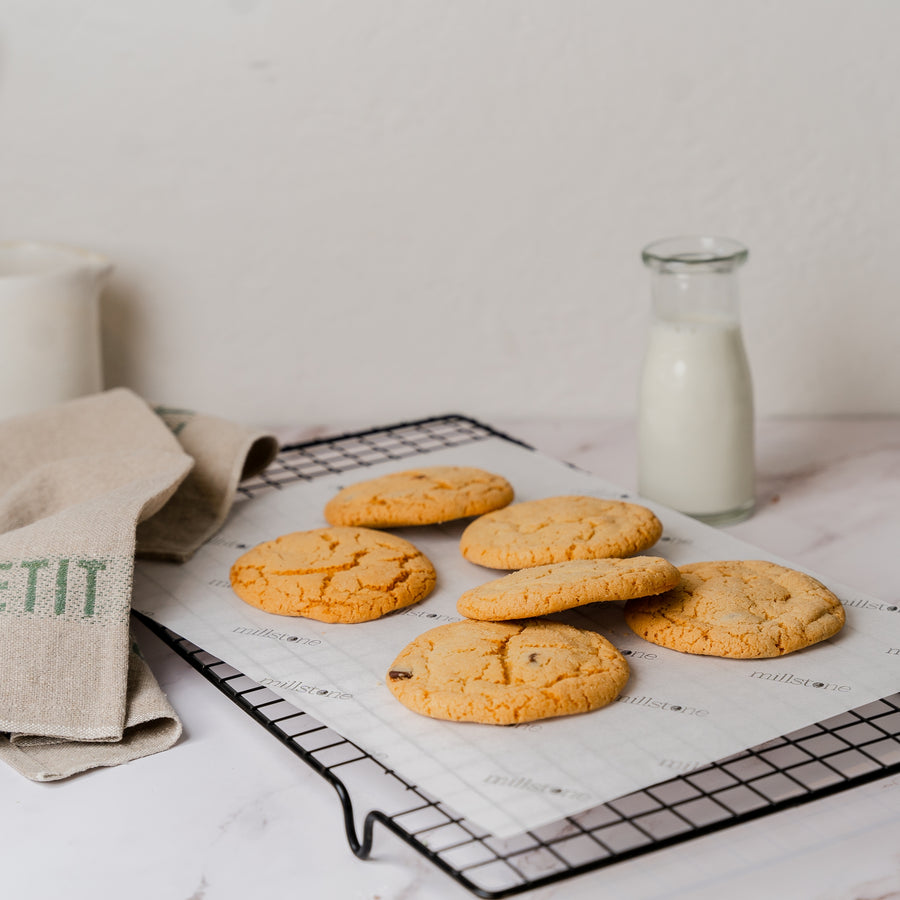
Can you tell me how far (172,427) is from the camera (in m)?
1.26

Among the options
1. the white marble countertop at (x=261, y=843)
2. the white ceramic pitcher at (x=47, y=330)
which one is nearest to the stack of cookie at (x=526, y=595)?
the white marble countertop at (x=261, y=843)

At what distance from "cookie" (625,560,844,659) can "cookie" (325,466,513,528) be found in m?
0.25

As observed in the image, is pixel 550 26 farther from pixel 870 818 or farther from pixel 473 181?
pixel 870 818

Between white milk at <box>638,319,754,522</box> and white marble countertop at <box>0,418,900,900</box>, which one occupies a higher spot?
white milk at <box>638,319,754,522</box>

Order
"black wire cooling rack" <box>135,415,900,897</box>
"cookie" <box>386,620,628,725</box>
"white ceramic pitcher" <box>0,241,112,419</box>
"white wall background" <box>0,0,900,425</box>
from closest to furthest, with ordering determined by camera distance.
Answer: "black wire cooling rack" <box>135,415,900,897</box>
"cookie" <box>386,620,628,725</box>
"white ceramic pitcher" <box>0,241,112,419</box>
"white wall background" <box>0,0,900,425</box>

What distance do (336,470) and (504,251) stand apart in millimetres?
435

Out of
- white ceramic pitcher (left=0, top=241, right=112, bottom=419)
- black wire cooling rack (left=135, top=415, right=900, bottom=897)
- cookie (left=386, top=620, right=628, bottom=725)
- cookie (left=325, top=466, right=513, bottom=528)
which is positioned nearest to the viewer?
black wire cooling rack (left=135, top=415, right=900, bottom=897)

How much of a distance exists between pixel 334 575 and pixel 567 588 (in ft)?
0.81

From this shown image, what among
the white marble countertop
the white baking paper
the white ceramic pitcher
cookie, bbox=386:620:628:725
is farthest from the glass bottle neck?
the white ceramic pitcher

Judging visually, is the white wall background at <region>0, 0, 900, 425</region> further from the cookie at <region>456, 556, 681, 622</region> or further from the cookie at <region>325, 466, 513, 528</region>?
the cookie at <region>456, 556, 681, 622</region>

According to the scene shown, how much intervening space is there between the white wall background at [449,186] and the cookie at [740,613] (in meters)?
0.70

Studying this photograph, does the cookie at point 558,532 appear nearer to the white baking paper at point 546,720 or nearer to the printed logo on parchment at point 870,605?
the white baking paper at point 546,720

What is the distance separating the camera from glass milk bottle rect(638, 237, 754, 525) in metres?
1.16

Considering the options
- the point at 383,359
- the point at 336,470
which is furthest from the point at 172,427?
the point at 383,359
